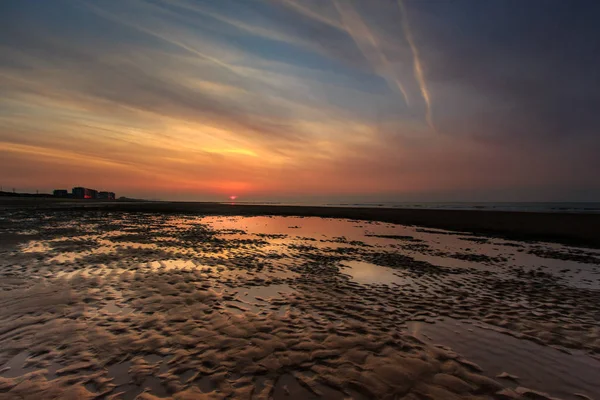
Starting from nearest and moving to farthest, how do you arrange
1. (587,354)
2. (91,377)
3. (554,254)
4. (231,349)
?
(91,377), (231,349), (587,354), (554,254)

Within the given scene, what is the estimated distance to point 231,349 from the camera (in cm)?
621

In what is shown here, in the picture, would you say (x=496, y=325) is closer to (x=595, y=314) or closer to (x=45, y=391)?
(x=595, y=314)

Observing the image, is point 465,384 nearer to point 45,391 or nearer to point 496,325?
point 496,325

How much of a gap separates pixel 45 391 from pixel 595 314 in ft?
48.2

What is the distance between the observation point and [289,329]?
290 inches

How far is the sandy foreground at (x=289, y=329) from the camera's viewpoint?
5066mm

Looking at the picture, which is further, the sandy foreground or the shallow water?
the shallow water

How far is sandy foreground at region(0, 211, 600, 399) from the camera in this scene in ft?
16.6

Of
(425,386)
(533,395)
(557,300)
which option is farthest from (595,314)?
(425,386)

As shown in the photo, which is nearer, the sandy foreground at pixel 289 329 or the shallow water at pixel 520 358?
the sandy foreground at pixel 289 329

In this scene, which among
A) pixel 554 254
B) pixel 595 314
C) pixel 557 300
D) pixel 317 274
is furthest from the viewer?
pixel 554 254

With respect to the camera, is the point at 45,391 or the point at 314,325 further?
the point at 314,325

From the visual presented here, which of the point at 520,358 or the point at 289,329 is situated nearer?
the point at 520,358

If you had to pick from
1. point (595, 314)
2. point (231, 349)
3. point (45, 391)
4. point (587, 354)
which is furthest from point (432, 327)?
point (45, 391)
